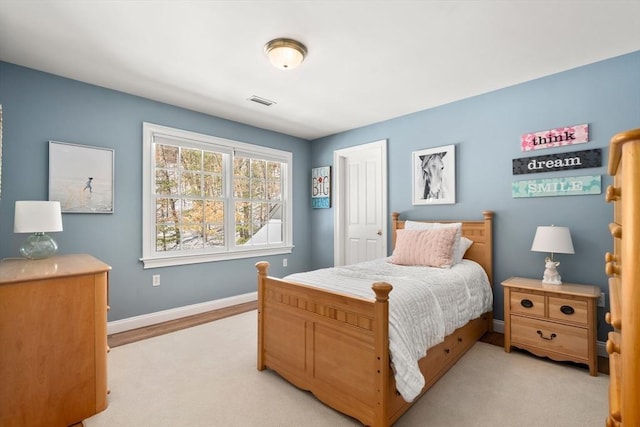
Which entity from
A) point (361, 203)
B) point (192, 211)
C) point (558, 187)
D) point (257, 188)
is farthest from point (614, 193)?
point (257, 188)

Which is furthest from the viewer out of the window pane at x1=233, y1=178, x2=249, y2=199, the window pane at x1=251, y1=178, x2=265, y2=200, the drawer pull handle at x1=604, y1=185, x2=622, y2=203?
the window pane at x1=251, y1=178, x2=265, y2=200

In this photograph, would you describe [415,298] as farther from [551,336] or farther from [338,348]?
[551,336]

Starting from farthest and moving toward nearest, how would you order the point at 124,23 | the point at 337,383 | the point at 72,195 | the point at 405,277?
the point at 72,195 → the point at 405,277 → the point at 124,23 → the point at 337,383

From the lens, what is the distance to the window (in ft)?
11.4

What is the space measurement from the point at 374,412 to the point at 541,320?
176cm

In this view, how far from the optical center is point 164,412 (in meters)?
1.88

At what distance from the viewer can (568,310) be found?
7.83ft

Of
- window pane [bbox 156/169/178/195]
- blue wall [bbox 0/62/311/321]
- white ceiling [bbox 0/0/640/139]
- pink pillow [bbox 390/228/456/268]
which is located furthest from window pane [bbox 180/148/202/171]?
pink pillow [bbox 390/228/456/268]

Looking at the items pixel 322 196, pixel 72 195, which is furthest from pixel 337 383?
pixel 322 196

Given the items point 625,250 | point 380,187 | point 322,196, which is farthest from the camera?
point 322,196

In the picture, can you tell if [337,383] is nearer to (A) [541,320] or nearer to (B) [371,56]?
(A) [541,320]

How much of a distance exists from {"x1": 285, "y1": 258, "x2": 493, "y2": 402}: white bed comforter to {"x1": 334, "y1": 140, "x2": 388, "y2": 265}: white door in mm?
1279

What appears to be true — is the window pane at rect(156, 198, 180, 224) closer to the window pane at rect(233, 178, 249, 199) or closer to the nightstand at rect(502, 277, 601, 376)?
the window pane at rect(233, 178, 249, 199)

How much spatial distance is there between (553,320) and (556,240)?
0.64 m
